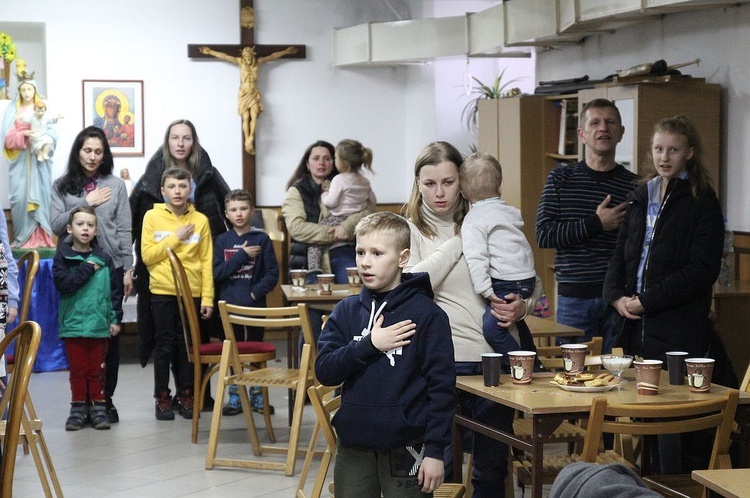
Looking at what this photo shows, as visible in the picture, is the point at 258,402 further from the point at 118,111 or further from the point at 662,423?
the point at 118,111

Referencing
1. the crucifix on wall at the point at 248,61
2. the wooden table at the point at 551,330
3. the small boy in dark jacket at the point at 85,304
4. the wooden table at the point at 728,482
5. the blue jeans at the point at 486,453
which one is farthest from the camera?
the crucifix on wall at the point at 248,61

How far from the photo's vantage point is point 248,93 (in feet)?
33.9

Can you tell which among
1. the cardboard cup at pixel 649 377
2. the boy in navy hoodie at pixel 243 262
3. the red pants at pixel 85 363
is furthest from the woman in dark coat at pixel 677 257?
the red pants at pixel 85 363

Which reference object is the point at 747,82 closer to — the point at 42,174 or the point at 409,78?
the point at 409,78

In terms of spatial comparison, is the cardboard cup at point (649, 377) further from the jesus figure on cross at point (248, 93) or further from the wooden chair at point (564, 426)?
the jesus figure on cross at point (248, 93)

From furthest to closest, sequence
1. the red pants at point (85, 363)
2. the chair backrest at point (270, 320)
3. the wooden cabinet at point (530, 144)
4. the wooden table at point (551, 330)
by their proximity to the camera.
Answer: the wooden cabinet at point (530, 144) < the red pants at point (85, 363) < the chair backrest at point (270, 320) < the wooden table at point (551, 330)

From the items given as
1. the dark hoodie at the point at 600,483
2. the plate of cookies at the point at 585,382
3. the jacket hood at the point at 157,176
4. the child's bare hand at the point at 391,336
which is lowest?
the plate of cookies at the point at 585,382

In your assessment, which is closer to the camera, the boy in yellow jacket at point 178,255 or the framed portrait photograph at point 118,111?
the boy in yellow jacket at point 178,255

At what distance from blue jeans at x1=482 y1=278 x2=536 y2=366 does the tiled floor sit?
4.04 ft

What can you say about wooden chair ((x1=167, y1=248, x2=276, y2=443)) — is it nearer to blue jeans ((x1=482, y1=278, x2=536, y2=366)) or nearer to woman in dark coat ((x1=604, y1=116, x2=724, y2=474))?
woman in dark coat ((x1=604, y1=116, x2=724, y2=474))

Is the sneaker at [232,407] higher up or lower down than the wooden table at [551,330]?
lower down

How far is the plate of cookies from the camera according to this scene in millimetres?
3287

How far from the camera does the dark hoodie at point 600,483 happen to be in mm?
1637

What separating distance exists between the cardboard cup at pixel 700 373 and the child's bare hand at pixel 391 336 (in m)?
0.90
